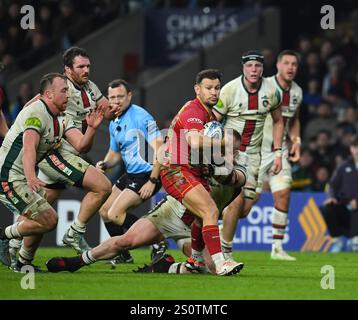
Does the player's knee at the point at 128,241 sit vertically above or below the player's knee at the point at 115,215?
above

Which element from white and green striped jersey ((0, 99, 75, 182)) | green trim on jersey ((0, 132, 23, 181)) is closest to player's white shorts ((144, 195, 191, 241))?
white and green striped jersey ((0, 99, 75, 182))

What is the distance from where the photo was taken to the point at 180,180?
463 inches

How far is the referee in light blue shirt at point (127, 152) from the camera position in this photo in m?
14.3

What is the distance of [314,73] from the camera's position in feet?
75.4

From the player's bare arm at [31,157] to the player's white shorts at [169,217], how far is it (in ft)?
4.27

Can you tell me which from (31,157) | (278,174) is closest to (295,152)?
(278,174)

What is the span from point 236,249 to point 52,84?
7009 millimetres

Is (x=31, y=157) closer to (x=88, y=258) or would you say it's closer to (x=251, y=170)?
(x=88, y=258)

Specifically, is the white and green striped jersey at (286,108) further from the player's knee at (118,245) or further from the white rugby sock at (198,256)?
the player's knee at (118,245)

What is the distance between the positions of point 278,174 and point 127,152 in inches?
94.0

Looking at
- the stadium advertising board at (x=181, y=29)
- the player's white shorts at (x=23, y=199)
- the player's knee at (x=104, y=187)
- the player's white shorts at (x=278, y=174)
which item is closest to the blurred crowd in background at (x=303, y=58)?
the stadium advertising board at (x=181, y=29)
